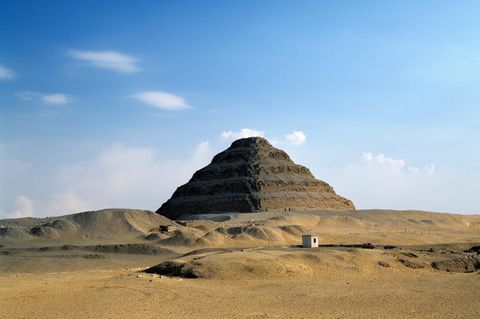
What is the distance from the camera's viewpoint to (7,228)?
1890 inches

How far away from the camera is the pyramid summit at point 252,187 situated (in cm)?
8256

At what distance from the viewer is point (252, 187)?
84.6 m

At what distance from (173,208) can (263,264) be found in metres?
68.6

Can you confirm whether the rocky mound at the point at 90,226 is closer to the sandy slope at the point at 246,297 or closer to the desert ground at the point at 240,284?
the desert ground at the point at 240,284

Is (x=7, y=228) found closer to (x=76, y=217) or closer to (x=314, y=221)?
(x=76, y=217)

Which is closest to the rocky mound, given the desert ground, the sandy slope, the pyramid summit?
the desert ground

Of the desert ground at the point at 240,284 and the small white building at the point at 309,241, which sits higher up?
the small white building at the point at 309,241

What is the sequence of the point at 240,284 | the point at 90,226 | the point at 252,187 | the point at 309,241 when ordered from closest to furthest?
the point at 240,284
the point at 309,241
the point at 90,226
the point at 252,187

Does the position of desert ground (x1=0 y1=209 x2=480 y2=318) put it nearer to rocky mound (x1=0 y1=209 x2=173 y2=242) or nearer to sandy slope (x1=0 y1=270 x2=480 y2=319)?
sandy slope (x1=0 y1=270 x2=480 y2=319)

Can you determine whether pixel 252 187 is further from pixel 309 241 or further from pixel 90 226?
pixel 309 241

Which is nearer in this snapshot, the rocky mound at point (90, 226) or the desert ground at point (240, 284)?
the desert ground at point (240, 284)

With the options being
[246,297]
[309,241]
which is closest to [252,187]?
[309,241]

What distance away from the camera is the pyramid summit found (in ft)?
271

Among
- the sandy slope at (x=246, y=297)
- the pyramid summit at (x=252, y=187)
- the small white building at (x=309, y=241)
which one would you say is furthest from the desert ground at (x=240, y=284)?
the pyramid summit at (x=252, y=187)
